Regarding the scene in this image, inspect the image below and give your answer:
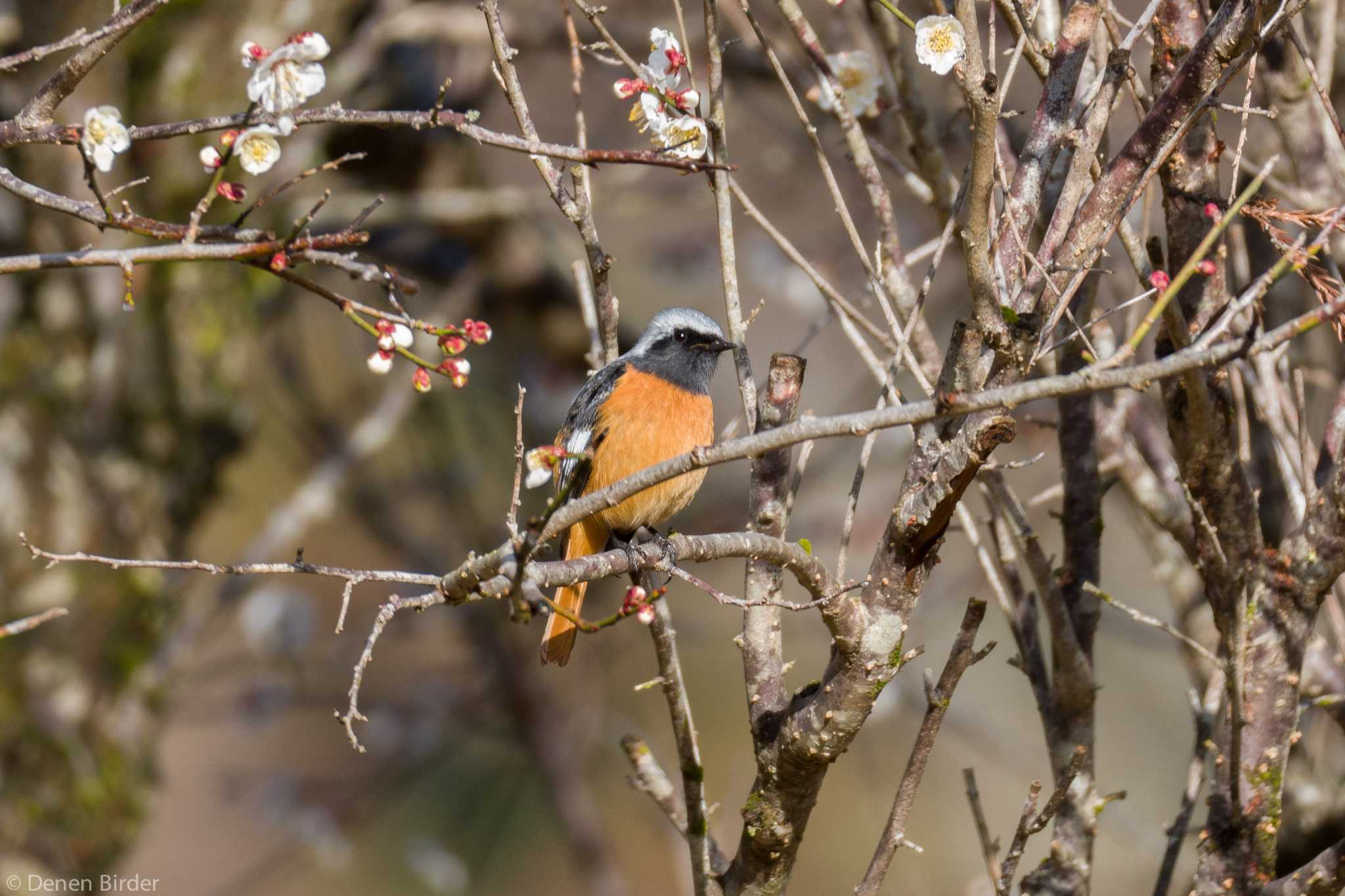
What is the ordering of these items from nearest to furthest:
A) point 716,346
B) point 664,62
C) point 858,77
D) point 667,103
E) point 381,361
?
point 381,361 < point 667,103 < point 664,62 < point 858,77 < point 716,346

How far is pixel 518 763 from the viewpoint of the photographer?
26.8 ft

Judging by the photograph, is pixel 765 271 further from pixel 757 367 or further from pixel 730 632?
pixel 730 632

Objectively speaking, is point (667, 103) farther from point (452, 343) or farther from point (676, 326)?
point (676, 326)

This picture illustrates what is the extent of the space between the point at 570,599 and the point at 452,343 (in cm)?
179

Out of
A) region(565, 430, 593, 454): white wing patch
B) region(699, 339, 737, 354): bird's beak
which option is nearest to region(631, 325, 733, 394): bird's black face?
region(699, 339, 737, 354): bird's beak

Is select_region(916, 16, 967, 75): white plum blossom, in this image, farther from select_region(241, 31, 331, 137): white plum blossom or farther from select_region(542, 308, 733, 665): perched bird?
select_region(542, 308, 733, 665): perched bird

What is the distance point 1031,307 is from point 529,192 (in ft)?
13.3

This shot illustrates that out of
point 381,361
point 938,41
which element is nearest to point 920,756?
point 381,361

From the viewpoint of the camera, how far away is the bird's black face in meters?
3.78

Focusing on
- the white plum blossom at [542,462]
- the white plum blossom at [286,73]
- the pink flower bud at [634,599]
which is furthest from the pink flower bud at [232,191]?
the pink flower bud at [634,599]

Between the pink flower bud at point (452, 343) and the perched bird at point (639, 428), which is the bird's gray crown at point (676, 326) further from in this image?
the pink flower bud at point (452, 343)

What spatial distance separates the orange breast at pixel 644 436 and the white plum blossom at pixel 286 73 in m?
1.82

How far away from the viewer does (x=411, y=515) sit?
25.8 ft

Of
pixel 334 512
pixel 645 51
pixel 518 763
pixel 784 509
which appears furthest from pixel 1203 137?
pixel 334 512
